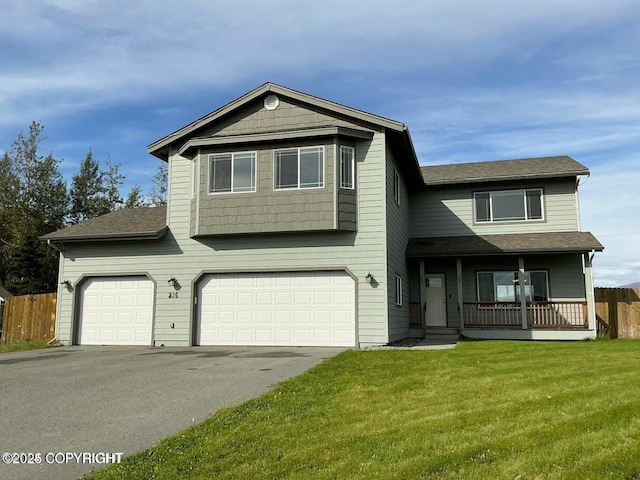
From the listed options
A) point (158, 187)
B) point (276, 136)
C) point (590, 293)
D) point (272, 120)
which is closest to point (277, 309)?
point (276, 136)

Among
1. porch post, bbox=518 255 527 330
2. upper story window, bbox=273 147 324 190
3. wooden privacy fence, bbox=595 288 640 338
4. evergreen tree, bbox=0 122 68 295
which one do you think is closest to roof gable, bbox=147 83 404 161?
upper story window, bbox=273 147 324 190

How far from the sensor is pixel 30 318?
747 inches

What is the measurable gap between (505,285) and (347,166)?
7832mm

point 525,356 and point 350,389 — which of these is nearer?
point 350,389

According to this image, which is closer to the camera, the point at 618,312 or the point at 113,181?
the point at 618,312

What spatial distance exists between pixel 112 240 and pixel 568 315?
1494 centimetres

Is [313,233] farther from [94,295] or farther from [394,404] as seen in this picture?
[394,404]

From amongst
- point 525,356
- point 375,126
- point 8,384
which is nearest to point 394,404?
point 525,356

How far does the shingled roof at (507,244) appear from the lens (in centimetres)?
1639

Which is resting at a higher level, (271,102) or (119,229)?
(271,102)

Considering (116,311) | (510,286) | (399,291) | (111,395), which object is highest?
(510,286)

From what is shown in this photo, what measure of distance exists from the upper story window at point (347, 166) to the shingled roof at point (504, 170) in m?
5.66

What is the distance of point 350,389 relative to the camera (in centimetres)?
755

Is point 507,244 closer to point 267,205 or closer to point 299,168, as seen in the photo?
point 299,168
